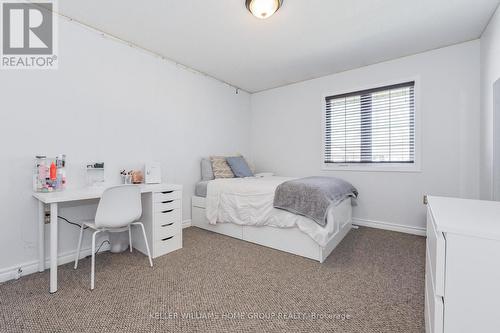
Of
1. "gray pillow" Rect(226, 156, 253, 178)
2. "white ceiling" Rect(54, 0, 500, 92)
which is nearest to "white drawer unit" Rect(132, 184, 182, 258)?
"gray pillow" Rect(226, 156, 253, 178)

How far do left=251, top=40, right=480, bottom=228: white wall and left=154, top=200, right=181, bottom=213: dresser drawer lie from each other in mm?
2285

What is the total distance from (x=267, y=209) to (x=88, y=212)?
1901 millimetres

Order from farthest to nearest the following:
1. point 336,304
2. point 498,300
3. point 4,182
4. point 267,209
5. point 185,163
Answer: point 185,163
point 267,209
point 4,182
point 336,304
point 498,300

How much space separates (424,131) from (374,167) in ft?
2.43

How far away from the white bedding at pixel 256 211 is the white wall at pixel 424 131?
62cm

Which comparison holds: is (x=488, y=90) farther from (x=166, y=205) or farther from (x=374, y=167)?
(x=166, y=205)

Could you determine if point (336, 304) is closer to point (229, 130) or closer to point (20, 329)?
point (20, 329)

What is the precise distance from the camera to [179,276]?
1907mm

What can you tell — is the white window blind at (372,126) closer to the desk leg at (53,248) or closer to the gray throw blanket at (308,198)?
the gray throw blanket at (308,198)

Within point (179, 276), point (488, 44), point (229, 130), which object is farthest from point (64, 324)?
point (488, 44)

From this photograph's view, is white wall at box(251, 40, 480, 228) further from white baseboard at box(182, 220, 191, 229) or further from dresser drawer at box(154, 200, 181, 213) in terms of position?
dresser drawer at box(154, 200, 181, 213)

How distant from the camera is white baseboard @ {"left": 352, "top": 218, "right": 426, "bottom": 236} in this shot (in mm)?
2893

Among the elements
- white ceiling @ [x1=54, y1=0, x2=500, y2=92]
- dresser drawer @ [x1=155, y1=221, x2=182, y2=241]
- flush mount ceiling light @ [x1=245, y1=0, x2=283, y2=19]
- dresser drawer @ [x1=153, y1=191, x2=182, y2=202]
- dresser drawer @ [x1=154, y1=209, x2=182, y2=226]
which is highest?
white ceiling @ [x1=54, y1=0, x2=500, y2=92]

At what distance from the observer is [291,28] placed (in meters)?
2.35
